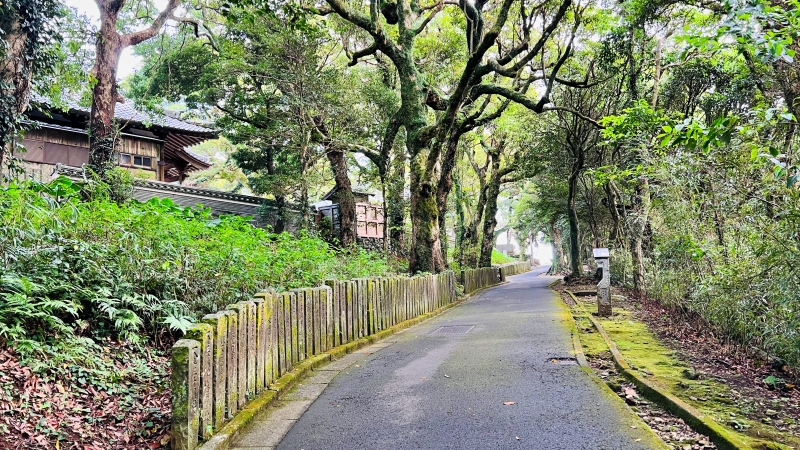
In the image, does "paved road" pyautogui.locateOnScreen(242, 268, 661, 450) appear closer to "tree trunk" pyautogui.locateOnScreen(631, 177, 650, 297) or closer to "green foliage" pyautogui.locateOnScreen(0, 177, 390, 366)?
"green foliage" pyautogui.locateOnScreen(0, 177, 390, 366)

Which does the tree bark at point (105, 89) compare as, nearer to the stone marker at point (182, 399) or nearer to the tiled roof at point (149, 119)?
the tiled roof at point (149, 119)

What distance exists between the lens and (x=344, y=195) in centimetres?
1986

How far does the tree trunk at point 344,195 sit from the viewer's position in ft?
64.8

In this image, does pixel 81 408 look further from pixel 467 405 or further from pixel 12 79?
pixel 12 79

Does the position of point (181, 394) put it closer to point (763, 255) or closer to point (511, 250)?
point (763, 255)

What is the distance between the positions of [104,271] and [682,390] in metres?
5.88

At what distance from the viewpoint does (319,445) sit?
3.93 meters

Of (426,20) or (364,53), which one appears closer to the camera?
(426,20)

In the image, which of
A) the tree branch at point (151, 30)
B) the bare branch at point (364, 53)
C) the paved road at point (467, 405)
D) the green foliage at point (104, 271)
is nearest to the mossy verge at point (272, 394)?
the paved road at point (467, 405)

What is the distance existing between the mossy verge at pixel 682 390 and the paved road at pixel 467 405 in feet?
1.48

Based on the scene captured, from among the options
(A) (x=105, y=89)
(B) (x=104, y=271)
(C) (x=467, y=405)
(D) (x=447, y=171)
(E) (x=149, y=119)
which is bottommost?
(C) (x=467, y=405)

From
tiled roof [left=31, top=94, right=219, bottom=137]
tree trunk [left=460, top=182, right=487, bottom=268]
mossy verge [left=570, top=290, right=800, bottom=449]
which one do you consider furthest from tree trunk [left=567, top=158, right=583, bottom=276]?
tiled roof [left=31, top=94, right=219, bottom=137]

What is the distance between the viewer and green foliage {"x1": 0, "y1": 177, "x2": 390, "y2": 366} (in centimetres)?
412

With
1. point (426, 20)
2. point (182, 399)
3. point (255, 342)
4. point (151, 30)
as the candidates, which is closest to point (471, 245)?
point (426, 20)
